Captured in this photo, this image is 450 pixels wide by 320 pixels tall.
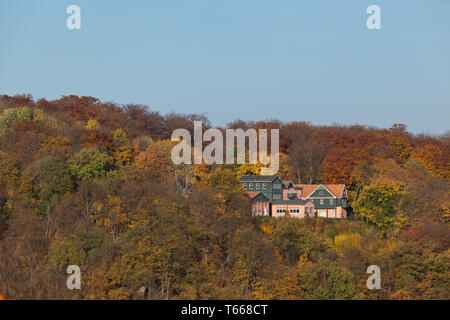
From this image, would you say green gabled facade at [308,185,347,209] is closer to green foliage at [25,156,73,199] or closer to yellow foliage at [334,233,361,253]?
yellow foliage at [334,233,361,253]

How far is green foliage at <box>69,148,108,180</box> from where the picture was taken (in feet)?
128

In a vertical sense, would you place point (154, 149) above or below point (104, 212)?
above

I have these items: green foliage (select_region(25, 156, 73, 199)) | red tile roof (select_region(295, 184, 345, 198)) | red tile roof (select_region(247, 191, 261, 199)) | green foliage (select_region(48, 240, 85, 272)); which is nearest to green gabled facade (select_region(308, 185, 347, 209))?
red tile roof (select_region(295, 184, 345, 198))

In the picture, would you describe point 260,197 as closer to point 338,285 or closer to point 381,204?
point 381,204

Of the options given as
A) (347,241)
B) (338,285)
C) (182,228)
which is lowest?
(338,285)

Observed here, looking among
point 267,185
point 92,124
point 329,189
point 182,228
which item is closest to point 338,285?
point 182,228

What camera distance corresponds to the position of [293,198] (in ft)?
149

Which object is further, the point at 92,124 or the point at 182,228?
the point at 92,124

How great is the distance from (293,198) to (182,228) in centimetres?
Result: 1262

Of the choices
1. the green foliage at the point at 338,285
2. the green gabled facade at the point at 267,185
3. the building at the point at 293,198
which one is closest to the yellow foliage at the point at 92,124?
the building at the point at 293,198

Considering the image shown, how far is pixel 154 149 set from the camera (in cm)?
4478

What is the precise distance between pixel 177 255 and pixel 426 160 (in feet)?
80.4
